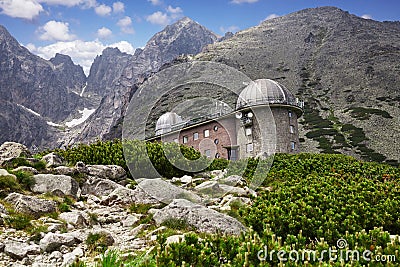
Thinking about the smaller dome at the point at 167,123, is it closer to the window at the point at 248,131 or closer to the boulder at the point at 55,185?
the window at the point at 248,131

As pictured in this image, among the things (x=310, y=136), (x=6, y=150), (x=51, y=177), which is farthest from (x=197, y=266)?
(x=310, y=136)

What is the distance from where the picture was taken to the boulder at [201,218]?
8.75 meters

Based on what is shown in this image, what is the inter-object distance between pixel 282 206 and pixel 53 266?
Answer: 16.7 ft

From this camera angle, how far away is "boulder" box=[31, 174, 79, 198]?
11.4m

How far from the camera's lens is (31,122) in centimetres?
19888

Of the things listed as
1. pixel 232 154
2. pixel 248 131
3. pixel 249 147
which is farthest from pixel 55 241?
pixel 232 154

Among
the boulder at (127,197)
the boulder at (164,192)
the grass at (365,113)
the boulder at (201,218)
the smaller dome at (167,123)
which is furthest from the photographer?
the grass at (365,113)

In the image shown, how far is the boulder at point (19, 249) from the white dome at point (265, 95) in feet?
102

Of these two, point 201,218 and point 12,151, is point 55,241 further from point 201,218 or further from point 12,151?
point 12,151

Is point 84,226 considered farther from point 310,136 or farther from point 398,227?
point 310,136

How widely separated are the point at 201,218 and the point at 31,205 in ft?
15.1

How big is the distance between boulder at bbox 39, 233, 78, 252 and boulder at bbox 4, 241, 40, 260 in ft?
0.46

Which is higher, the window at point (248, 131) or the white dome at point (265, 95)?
the white dome at point (265, 95)

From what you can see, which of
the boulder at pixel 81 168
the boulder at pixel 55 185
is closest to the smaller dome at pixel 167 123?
the boulder at pixel 81 168
